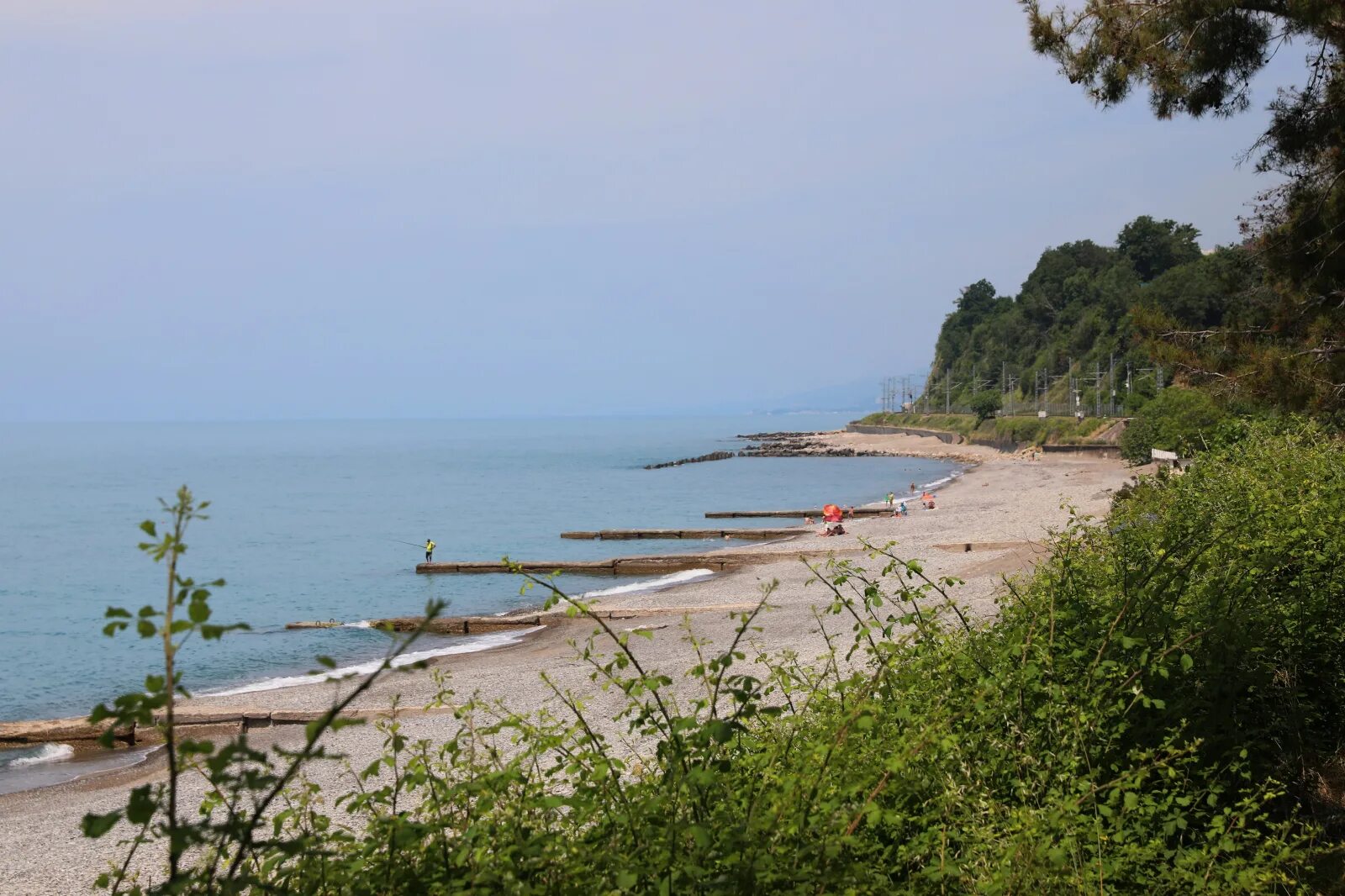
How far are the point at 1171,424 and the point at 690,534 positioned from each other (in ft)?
68.2

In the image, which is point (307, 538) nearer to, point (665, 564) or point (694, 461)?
point (665, 564)

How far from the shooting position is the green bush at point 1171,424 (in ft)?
134

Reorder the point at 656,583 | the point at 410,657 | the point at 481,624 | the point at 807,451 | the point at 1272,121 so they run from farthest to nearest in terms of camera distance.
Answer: the point at 807,451
the point at 656,583
the point at 481,624
the point at 410,657
the point at 1272,121

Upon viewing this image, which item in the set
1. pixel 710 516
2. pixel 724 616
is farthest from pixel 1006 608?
pixel 710 516

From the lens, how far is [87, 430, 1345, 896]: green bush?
4.03 m

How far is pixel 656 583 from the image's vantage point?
33.1 m

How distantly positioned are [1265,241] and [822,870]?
35.3 ft

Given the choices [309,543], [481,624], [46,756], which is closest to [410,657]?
[481,624]

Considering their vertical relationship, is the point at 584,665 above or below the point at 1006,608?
below

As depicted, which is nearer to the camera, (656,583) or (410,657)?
(410,657)

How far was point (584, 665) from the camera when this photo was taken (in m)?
18.4

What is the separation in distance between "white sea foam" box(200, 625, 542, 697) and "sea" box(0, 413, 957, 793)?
0.13 metres

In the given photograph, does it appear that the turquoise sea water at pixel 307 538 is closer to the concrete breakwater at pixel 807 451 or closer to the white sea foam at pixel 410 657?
the white sea foam at pixel 410 657

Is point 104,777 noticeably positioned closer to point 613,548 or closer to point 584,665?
point 584,665
